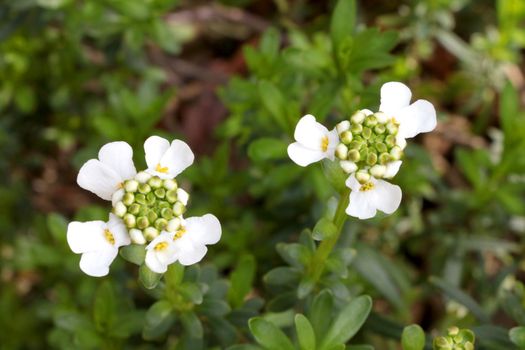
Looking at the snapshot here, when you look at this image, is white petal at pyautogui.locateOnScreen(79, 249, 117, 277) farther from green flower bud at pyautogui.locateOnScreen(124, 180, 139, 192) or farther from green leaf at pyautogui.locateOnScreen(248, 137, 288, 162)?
green leaf at pyautogui.locateOnScreen(248, 137, 288, 162)

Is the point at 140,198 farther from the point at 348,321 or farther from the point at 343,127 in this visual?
the point at 348,321

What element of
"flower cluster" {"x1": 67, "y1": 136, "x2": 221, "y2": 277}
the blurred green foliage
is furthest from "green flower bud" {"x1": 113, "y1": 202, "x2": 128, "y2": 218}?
the blurred green foliage

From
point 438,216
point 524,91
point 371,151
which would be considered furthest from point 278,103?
point 524,91

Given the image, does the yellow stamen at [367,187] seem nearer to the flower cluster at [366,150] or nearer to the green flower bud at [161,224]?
the flower cluster at [366,150]

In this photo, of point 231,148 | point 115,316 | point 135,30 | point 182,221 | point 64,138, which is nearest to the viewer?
point 182,221

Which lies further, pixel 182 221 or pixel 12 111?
pixel 12 111

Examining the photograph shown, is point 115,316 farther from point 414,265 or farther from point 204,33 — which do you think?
point 204,33

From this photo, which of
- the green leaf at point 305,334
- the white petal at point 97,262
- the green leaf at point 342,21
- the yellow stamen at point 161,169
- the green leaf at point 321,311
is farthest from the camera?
the green leaf at point 342,21

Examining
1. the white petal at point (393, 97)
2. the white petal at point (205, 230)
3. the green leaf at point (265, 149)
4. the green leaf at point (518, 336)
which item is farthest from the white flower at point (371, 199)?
the green leaf at point (265, 149)
